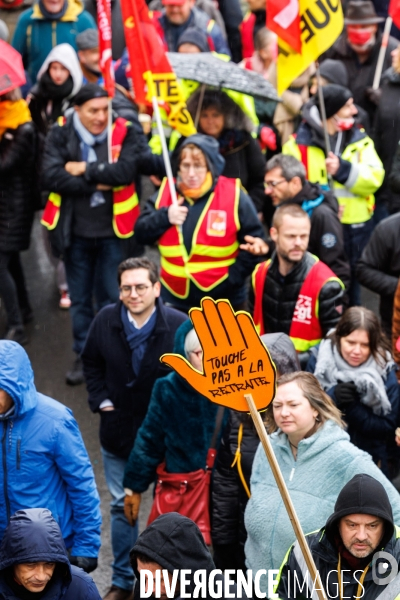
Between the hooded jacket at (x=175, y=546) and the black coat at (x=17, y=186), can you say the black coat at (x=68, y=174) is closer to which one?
the black coat at (x=17, y=186)

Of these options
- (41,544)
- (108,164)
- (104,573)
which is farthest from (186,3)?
(41,544)

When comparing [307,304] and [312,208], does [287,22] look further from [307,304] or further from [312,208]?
Result: [307,304]

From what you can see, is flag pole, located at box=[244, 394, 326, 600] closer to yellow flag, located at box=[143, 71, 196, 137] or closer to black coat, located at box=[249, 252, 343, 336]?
black coat, located at box=[249, 252, 343, 336]

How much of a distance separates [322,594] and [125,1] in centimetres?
524

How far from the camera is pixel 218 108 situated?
8492 millimetres

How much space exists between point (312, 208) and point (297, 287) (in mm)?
934

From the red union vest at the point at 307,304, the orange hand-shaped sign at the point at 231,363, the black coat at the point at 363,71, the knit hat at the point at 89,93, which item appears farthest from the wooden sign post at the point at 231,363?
the black coat at the point at 363,71

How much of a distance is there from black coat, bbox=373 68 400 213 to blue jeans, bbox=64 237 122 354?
2296mm

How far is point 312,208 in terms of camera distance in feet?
23.9

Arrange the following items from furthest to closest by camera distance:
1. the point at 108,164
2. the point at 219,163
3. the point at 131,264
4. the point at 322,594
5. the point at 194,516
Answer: the point at 108,164 < the point at 219,163 < the point at 131,264 < the point at 194,516 < the point at 322,594

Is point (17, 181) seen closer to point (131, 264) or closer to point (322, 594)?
point (131, 264)

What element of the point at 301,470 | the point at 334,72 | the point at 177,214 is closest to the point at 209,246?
the point at 177,214

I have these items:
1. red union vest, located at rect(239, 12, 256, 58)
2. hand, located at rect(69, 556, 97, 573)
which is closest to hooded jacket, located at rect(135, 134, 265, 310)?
hand, located at rect(69, 556, 97, 573)

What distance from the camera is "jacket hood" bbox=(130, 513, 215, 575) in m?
3.76
